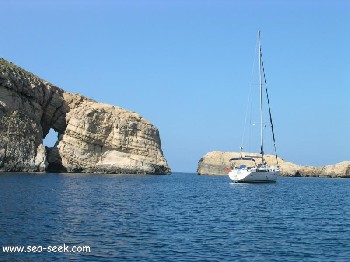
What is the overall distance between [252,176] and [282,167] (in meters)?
107

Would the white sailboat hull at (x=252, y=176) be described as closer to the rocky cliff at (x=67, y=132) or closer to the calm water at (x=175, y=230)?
the calm water at (x=175, y=230)

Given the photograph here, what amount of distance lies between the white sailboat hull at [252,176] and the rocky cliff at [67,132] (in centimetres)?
4233

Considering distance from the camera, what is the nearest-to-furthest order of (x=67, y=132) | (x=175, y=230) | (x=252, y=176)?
(x=175, y=230), (x=252, y=176), (x=67, y=132)

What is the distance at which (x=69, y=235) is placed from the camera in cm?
2598

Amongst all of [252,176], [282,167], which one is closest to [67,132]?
[252,176]

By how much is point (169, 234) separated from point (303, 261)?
883cm

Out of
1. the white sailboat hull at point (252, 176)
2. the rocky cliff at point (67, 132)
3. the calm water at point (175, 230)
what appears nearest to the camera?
the calm water at point (175, 230)

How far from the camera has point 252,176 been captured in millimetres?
77188

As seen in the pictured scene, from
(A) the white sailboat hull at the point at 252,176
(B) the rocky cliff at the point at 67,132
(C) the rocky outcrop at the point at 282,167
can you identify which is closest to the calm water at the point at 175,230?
(A) the white sailboat hull at the point at 252,176

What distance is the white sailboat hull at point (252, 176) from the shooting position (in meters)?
77.1

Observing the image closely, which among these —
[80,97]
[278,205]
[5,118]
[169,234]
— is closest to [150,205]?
[278,205]

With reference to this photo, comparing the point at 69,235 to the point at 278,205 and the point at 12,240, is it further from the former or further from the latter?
the point at 278,205

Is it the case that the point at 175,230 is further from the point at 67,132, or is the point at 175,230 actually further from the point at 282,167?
the point at 282,167

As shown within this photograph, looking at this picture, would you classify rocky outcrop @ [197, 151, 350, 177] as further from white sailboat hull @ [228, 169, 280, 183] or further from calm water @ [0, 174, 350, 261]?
calm water @ [0, 174, 350, 261]
